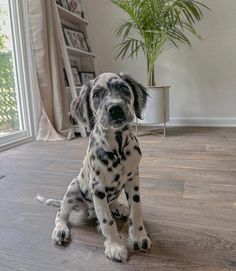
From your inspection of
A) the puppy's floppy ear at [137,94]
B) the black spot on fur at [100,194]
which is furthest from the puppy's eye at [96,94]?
the black spot on fur at [100,194]

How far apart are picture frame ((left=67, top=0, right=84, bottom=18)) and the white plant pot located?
148 centimetres

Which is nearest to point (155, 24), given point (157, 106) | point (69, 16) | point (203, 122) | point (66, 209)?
point (157, 106)

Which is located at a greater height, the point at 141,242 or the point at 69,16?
the point at 69,16

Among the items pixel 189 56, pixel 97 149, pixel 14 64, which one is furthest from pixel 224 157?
pixel 14 64

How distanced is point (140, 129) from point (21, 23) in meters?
1.73

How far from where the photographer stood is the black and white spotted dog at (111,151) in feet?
2.96

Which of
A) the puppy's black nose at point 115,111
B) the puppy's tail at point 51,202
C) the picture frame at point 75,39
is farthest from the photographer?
the picture frame at point 75,39

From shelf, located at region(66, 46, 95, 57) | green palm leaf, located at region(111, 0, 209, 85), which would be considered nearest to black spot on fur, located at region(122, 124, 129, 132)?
green palm leaf, located at region(111, 0, 209, 85)

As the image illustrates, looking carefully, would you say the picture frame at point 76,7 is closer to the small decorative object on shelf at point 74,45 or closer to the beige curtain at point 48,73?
the small decorative object on shelf at point 74,45

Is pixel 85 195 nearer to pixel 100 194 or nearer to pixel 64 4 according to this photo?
pixel 100 194

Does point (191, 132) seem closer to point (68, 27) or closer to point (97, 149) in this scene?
point (68, 27)

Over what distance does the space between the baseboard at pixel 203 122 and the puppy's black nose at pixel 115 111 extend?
2.75 meters

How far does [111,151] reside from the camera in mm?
944

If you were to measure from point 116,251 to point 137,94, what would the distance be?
557 mm
